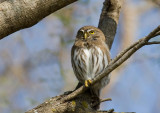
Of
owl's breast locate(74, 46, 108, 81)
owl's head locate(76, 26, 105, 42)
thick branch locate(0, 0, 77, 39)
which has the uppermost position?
owl's head locate(76, 26, 105, 42)

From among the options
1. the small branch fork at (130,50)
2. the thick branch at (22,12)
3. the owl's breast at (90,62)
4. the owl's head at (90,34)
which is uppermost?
the owl's head at (90,34)

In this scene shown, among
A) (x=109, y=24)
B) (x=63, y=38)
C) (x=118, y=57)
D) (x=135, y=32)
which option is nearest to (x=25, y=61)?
(x=63, y=38)

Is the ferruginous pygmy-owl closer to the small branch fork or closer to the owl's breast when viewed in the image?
the owl's breast

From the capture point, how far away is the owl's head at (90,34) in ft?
17.0

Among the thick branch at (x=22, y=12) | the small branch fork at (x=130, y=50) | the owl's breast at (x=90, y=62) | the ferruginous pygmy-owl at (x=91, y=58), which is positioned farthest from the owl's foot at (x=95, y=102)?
the thick branch at (x=22, y=12)

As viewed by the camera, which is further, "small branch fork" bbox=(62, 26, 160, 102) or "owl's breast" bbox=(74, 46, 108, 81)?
"owl's breast" bbox=(74, 46, 108, 81)

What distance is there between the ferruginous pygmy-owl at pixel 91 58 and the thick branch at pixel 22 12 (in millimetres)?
1599

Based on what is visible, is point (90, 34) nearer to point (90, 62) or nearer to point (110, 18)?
point (110, 18)

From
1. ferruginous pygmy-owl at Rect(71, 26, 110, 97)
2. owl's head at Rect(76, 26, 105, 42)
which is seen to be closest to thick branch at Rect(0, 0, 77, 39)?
ferruginous pygmy-owl at Rect(71, 26, 110, 97)

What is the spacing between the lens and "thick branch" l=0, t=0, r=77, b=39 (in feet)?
10.0

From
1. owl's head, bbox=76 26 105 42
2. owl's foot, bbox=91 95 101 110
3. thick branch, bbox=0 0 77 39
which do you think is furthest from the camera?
owl's head, bbox=76 26 105 42

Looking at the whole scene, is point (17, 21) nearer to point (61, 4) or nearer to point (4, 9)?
point (4, 9)

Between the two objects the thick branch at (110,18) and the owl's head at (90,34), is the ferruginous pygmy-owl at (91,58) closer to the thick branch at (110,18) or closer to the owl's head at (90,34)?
the owl's head at (90,34)

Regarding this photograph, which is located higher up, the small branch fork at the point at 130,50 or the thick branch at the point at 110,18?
the thick branch at the point at 110,18
